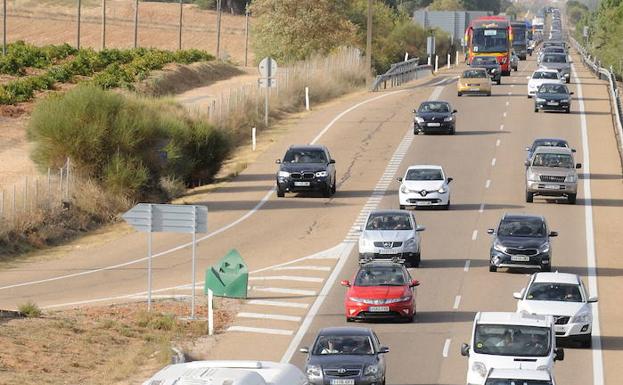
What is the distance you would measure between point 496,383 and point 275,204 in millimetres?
30511

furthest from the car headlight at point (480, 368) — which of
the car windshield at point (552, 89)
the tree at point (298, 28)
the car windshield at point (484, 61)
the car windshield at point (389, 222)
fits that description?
the tree at point (298, 28)

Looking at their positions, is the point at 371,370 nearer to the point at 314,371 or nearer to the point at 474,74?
the point at 314,371

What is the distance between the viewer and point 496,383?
2164 cm

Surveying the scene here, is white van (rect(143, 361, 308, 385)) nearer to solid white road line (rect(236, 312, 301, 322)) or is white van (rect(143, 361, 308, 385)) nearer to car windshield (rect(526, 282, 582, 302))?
car windshield (rect(526, 282, 582, 302))

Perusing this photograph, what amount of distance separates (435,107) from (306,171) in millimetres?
16144

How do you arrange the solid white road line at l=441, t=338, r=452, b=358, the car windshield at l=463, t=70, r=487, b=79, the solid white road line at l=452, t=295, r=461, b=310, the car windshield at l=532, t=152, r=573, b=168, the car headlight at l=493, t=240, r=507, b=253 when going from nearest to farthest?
the solid white road line at l=441, t=338, r=452, b=358 < the solid white road line at l=452, t=295, r=461, b=310 < the car headlight at l=493, t=240, r=507, b=253 < the car windshield at l=532, t=152, r=573, b=168 < the car windshield at l=463, t=70, r=487, b=79

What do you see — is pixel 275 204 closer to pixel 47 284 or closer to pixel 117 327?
pixel 47 284

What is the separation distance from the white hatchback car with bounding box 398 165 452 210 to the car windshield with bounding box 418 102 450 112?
17.4 meters

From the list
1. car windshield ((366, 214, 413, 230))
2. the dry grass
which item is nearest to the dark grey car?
the dry grass

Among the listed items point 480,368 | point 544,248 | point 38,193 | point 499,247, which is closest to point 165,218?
point 480,368

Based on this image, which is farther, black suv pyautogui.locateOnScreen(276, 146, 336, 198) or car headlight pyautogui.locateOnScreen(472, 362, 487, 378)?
black suv pyautogui.locateOnScreen(276, 146, 336, 198)

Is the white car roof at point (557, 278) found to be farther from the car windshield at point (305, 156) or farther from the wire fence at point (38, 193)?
the car windshield at point (305, 156)

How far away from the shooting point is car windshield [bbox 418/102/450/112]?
65.6m

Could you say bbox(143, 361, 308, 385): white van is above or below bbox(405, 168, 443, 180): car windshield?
above
